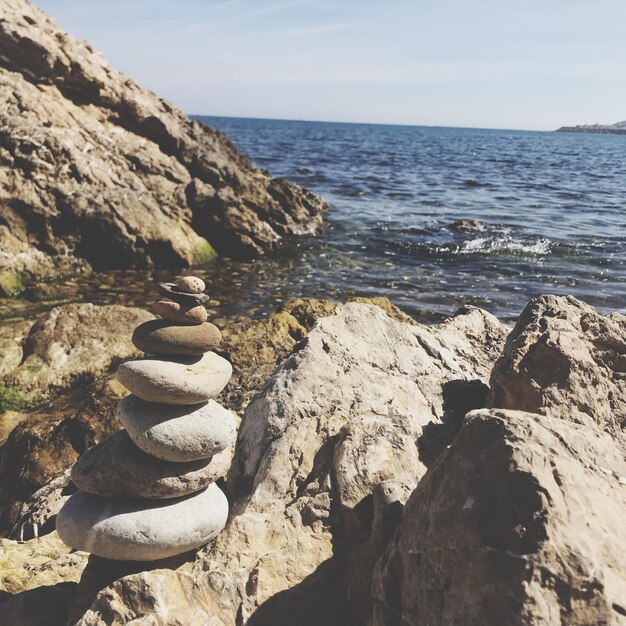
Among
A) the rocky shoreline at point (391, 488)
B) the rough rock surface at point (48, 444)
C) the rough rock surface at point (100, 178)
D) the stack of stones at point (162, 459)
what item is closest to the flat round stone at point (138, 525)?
the stack of stones at point (162, 459)

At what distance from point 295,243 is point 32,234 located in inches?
395

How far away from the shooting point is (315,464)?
560 centimetres

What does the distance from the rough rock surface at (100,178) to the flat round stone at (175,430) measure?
12.3 meters

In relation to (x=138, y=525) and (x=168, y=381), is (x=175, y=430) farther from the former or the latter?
(x=138, y=525)

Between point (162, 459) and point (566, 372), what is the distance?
378 centimetres

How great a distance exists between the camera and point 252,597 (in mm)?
4371

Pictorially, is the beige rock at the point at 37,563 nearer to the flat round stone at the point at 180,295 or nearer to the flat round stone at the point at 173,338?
the flat round stone at the point at 173,338

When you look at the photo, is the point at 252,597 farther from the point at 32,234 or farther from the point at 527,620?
the point at 32,234

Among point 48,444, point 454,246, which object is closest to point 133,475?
point 48,444

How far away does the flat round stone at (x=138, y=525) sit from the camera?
4848mm

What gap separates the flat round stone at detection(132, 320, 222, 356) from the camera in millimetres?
5242

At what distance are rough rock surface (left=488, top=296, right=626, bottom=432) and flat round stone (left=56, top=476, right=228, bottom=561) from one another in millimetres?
2948

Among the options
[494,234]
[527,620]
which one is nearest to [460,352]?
[527,620]

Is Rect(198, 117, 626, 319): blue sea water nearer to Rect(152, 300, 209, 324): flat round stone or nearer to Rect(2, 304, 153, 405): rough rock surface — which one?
Rect(2, 304, 153, 405): rough rock surface
